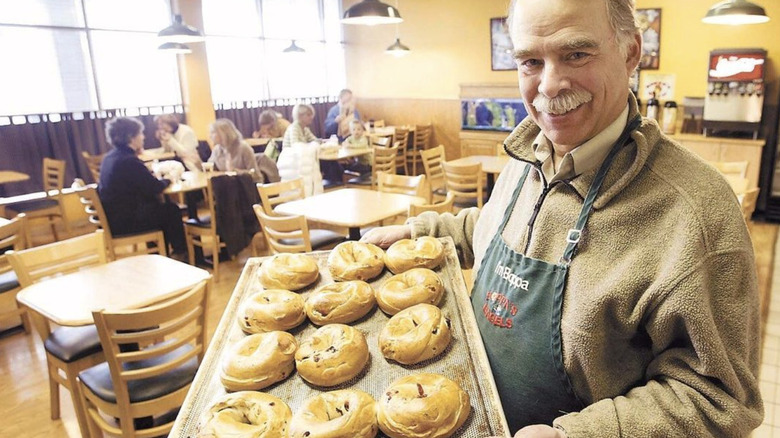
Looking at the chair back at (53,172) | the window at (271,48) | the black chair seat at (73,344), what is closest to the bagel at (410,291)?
the black chair seat at (73,344)

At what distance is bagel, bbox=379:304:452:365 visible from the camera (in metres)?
1.11

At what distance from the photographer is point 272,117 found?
21.7ft

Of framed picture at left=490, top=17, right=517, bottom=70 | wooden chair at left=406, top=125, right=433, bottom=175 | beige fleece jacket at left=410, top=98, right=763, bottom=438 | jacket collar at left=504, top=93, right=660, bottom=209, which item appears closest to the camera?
beige fleece jacket at left=410, top=98, right=763, bottom=438

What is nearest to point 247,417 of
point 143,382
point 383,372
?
point 383,372

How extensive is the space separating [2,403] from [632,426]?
3.39m

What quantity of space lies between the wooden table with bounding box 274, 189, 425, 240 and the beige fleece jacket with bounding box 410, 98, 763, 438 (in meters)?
2.41

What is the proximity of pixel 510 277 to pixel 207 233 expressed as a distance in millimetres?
3908

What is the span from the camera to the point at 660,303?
2.74ft

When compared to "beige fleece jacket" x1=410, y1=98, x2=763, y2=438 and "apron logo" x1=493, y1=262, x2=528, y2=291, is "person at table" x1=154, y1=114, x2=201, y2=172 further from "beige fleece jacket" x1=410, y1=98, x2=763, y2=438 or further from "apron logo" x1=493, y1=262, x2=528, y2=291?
"beige fleece jacket" x1=410, y1=98, x2=763, y2=438

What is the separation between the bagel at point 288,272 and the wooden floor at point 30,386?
193 cm

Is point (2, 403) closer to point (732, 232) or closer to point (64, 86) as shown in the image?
point (732, 232)

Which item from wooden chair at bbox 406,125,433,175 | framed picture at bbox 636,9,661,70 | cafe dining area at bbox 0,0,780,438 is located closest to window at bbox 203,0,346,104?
wooden chair at bbox 406,125,433,175

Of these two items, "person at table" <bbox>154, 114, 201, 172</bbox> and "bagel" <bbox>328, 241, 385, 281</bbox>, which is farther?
"person at table" <bbox>154, 114, 201, 172</bbox>

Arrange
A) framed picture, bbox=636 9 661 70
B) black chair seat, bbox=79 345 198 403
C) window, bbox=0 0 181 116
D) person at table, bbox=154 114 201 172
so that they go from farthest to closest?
framed picture, bbox=636 9 661 70
window, bbox=0 0 181 116
person at table, bbox=154 114 201 172
black chair seat, bbox=79 345 198 403
